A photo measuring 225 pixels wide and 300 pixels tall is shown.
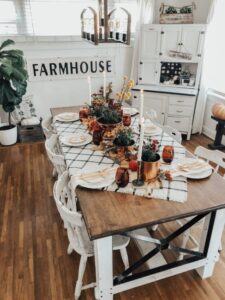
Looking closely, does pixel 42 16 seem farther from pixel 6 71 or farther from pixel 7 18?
pixel 6 71

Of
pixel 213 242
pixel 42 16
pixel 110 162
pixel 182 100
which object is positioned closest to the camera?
pixel 213 242

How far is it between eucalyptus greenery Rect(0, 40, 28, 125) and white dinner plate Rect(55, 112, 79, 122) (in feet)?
3.66

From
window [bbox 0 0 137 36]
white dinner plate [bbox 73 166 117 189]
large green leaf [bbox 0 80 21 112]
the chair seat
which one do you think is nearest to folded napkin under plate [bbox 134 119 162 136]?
white dinner plate [bbox 73 166 117 189]

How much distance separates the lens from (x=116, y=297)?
1743mm

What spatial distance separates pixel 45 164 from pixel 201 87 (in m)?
2.70

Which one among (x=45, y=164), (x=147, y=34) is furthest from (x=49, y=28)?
(x=45, y=164)

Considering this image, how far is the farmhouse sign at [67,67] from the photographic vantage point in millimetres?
4012

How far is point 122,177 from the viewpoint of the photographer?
1564mm

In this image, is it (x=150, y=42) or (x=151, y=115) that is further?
(x=150, y=42)

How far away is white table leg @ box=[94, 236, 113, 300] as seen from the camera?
140cm

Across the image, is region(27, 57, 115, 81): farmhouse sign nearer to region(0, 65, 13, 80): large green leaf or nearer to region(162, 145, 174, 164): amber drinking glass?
region(0, 65, 13, 80): large green leaf

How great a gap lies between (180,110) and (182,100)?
6.6 inches

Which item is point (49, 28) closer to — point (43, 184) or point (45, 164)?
point (45, 164)

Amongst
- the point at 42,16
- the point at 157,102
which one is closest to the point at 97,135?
the point at 157,102
